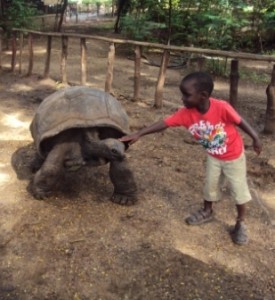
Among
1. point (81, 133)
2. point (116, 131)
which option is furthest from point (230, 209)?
point (81, 133)

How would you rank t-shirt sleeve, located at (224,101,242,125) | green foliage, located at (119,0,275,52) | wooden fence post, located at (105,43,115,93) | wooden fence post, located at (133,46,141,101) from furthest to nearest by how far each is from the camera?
green foliage, located at (119,0,275,52) → wooden fence post, located at (105,43,115,93) → wooden fence post, located at (133,46,141,101) → t-shirt sleeve, located at (224,101,242,125)

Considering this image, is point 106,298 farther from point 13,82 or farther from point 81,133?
point 13,82

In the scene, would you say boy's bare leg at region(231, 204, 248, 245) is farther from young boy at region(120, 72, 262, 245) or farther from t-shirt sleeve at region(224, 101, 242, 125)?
t-shirt sleeve at region(224, 101, 242, 125)

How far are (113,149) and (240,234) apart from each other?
125cm

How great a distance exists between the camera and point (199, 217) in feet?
12.7

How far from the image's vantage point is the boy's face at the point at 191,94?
122 inches

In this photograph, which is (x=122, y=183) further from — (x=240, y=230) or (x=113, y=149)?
(x=240, y=230)

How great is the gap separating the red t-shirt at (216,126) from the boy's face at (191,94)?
0.53 feet

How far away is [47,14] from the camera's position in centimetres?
1978

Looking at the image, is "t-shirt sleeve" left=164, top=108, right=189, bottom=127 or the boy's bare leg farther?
the boy's bare leg

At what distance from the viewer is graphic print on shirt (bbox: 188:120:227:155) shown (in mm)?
3324

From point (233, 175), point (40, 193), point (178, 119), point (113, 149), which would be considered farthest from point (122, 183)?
point (233, 175)

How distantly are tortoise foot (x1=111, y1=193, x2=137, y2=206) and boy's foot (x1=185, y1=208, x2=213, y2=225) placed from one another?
550 mm

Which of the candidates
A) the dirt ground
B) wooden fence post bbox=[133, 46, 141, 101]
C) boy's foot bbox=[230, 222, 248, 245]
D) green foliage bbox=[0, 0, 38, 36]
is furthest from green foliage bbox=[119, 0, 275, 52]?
boy's foot bbox=[230, 222, 248, 245]
